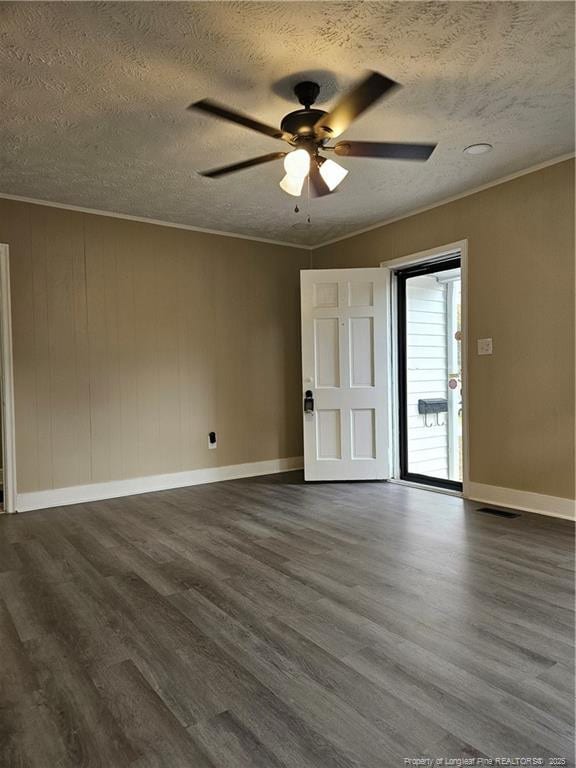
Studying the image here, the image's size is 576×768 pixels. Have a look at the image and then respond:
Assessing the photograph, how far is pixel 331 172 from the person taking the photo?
2.73 metres

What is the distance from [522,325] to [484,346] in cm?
37

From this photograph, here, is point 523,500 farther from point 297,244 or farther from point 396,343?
point 297,244

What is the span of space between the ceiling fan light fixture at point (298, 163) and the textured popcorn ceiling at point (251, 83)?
14.8 inches

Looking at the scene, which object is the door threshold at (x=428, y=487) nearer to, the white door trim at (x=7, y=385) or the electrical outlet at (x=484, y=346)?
the electrical outlet at (x=484, y=346)

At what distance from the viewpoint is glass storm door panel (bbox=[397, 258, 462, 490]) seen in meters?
5.76

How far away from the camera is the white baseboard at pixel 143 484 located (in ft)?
14.1

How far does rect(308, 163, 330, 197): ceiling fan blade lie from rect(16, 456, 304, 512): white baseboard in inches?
124

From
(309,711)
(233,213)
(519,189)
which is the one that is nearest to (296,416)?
(233,213)

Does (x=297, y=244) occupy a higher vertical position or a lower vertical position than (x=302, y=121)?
higher

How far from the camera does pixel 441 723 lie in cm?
156

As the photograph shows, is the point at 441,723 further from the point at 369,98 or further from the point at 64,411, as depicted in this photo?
the point at 64,411

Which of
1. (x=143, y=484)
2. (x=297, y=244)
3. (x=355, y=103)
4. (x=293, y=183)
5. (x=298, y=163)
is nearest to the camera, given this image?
(x=355, y=103)

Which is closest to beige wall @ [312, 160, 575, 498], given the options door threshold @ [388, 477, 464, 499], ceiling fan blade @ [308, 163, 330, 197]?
door threshold @ [388, 477, 464, 499]

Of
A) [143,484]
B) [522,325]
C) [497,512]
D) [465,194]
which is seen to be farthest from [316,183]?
[143,484]
